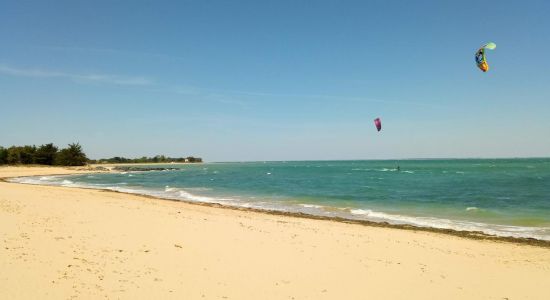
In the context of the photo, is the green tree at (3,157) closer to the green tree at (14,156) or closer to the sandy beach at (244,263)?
the green tree at (14,156)

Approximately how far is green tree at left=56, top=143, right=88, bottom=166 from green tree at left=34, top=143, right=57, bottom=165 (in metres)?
1.36

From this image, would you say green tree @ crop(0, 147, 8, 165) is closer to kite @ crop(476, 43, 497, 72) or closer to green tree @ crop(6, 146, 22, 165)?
green tree @ crop(6, 146, 22, 165)

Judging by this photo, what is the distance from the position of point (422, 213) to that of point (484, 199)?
29.6 feet

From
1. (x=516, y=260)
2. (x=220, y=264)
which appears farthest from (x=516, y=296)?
(x=220, y=264)

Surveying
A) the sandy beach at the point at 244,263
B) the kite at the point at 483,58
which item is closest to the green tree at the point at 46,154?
the sandy beach at the point at 244,263

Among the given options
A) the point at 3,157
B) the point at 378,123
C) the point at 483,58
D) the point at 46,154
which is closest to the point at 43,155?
the point at 46,154

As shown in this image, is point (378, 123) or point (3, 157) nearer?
point (378, 123)

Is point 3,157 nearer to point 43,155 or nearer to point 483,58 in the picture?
point 43,155

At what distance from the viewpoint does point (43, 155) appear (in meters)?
93.5

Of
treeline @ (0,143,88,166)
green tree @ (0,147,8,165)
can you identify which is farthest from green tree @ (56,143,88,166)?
green tree @ (0,147,8,165)

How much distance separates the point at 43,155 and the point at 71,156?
605cm

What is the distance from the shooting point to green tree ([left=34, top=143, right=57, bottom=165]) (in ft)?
305

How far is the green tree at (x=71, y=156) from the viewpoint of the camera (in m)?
96.2

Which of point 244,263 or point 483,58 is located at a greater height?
point 483,58
